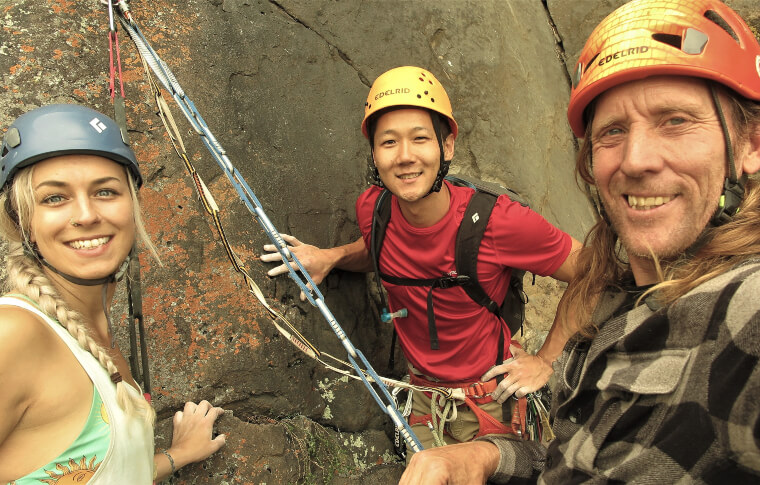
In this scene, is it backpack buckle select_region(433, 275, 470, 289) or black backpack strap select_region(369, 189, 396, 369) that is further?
black backpack strap select_region(369, 189, 396, 369)

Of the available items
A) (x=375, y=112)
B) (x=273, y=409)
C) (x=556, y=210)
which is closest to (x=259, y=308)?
(x=273, y=409)

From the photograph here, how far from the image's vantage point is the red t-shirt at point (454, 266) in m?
3.15

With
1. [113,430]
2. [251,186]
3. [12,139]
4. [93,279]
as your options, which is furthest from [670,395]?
[251,186]

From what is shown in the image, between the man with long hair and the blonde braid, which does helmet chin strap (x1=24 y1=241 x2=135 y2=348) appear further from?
the man with long hair

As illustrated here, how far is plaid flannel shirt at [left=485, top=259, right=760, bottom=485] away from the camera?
1191 mm

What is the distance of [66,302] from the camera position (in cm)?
194

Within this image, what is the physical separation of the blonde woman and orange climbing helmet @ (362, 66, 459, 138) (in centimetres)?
155

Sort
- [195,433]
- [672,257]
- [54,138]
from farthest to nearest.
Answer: [195,433] < [54,138] < [672,257]

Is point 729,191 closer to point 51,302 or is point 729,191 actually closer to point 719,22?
point 719,22

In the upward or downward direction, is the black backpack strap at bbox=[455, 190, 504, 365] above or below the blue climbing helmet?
below

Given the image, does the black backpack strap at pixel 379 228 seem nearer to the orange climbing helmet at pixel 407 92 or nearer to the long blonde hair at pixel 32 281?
the orange climbing helmet at pixel 407 92

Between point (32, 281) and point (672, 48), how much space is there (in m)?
2.27

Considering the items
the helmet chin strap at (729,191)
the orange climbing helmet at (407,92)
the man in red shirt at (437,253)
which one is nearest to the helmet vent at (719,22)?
the helmet chin strap at (729,191)

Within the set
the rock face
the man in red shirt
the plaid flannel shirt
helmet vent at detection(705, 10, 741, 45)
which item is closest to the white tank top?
the rock face
